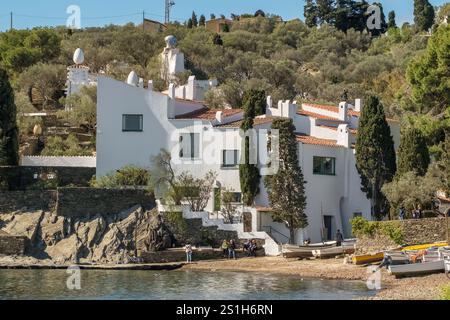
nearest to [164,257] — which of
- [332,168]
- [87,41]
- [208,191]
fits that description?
[208,191]

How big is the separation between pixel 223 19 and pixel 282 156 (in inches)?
3964

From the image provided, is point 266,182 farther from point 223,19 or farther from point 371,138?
point 223,19

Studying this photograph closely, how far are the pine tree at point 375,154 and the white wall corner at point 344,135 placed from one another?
97.9 inches

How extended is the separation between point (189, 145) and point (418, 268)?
835 inches

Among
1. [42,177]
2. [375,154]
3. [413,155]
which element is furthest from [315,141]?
[42,177]

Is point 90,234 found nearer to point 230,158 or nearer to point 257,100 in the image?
point 230,158

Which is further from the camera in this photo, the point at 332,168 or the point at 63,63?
the point at 63,63

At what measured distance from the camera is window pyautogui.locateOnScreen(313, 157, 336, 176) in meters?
59.9

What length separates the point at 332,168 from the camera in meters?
60.7

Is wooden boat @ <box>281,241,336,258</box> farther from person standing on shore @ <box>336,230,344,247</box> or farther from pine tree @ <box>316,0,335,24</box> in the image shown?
pine tree @ <box>316,0,335,24</box>

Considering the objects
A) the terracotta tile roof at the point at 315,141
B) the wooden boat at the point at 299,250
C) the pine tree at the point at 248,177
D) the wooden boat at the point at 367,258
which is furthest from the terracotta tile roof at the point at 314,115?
the wooden boat at the point at 367,258

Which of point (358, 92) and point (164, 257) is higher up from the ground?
point (358, 92)

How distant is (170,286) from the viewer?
4378 centimetres

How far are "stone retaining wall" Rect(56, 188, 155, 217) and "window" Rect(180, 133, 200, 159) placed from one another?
17.5 feet
